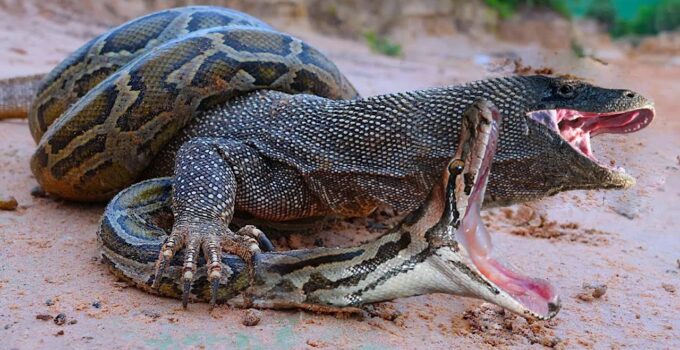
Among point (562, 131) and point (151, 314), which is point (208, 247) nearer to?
point (151, 314)

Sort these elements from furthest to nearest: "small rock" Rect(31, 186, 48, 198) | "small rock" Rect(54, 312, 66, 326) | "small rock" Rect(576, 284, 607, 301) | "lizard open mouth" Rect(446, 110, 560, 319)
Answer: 1. "small rock" Rect(31, 186, 48, 198)
2. "small rock" Rect(576, 284, 607, 301)
3. "lizard open mouth" Rect(446, 110, 560, 319)
4. "small rock" Rect(54, 312, 66, 326)

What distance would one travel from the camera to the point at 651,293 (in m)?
4.89

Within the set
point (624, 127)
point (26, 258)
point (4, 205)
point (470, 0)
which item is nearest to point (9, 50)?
point (4, 205)

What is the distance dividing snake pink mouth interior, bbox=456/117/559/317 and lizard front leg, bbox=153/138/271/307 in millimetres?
1232

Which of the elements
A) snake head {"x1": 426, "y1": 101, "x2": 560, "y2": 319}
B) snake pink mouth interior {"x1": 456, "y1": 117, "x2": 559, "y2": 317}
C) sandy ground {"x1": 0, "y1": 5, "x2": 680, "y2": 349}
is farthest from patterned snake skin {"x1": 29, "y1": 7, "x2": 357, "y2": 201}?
snake pink mouth interior {"x1": 456, "y1": 117, "x2": 559, "y2": 317}

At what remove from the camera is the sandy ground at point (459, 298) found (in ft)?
12.0

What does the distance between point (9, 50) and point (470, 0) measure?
21.0 meters

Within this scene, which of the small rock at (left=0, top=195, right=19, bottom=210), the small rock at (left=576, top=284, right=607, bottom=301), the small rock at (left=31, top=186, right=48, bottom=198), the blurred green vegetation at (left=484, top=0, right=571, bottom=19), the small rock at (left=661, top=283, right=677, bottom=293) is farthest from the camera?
the blurred green vegetation at (left=484, top=0, right=571, bottom=19)

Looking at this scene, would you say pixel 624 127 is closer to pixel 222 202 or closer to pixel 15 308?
pixel 222 202

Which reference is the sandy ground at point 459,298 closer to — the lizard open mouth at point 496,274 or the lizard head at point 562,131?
the lizard head at point 562,131

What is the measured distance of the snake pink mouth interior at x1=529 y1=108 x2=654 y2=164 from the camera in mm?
4410

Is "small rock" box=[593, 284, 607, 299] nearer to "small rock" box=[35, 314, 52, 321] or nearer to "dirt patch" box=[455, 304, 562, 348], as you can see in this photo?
"dirt patch" box=[455, 304, 562, 348]

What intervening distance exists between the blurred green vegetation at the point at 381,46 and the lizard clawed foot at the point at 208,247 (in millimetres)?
19186

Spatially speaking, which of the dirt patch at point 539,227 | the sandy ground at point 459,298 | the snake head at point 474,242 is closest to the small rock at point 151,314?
the sandy ground at point 459,298
